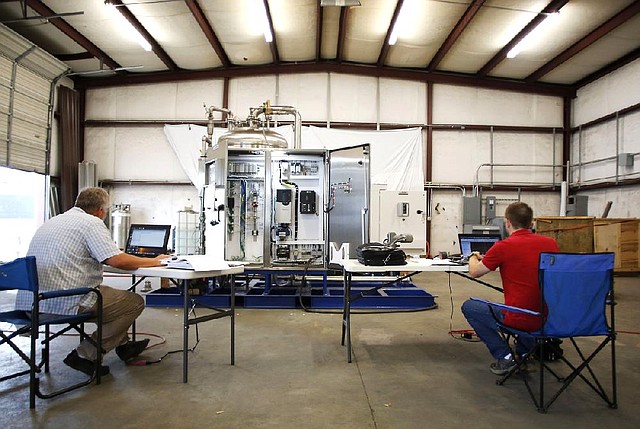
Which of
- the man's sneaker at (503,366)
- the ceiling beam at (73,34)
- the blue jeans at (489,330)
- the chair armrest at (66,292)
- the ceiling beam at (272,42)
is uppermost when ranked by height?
the ceiling beam at (272,42)

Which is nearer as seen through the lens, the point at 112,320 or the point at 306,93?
the point at 112,320

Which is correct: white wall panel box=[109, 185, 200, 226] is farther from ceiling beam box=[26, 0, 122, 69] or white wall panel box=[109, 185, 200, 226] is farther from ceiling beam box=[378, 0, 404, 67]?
ceiling beam box=[378, 0, 404, 67]

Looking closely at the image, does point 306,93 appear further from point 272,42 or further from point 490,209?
point 490,209

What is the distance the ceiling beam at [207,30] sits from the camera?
7181 mm

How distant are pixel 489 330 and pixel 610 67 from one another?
9.10m

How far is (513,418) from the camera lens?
2338 mm

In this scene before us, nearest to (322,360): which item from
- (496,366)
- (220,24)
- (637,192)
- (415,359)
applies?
(415,359)

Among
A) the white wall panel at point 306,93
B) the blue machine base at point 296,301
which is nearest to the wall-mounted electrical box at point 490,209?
the white wall panel at point 306,93

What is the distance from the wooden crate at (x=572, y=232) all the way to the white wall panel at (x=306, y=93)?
17.7 ft

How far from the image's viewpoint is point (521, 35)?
26.9 feet

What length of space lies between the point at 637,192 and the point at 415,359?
310 inches

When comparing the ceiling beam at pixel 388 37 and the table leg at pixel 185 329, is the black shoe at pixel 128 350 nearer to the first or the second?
the table leg at pixel 185 329

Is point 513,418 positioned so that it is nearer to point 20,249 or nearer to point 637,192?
point 637,192

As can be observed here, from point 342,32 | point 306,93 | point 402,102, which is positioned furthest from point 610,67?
point 306,93
